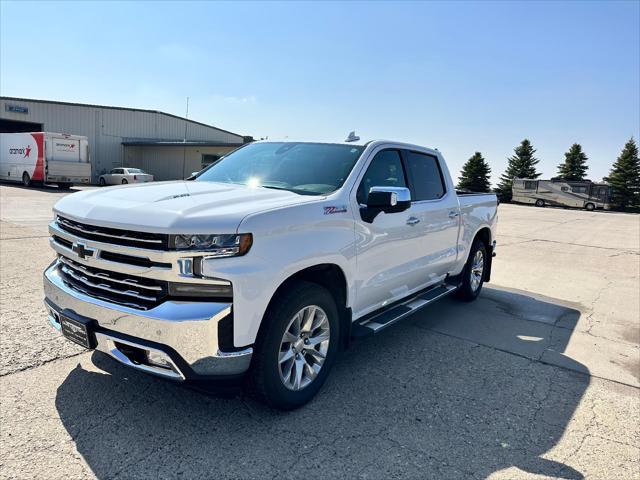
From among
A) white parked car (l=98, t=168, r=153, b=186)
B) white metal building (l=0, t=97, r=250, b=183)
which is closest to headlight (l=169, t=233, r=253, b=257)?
white parked car (l=98, t=168, r=153, b=186)

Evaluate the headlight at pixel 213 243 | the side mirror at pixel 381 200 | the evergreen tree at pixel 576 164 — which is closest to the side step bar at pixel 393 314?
the side mirror at pixel 381 200

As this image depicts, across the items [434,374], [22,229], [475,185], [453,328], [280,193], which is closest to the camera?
[280,193]

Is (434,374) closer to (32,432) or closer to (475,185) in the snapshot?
(32,432)

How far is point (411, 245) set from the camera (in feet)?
14.4

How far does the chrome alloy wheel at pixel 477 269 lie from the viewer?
6.38 metres

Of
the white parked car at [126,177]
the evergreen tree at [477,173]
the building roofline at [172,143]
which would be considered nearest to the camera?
the white parked car at [126,177]

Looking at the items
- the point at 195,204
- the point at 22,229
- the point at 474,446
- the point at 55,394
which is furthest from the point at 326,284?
the point at 22,229

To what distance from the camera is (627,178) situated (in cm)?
5628

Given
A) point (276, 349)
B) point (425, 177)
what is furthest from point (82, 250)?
point (425, 177)

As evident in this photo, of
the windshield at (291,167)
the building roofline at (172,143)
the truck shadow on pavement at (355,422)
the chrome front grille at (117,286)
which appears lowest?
the truck shadow on pavement at (355,422)

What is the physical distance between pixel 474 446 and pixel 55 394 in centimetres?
288

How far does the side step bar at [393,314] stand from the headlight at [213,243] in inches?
57.4

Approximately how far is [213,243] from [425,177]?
3058mm

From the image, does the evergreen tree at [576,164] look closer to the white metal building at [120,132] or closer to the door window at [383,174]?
the white metal building at [120,132]
